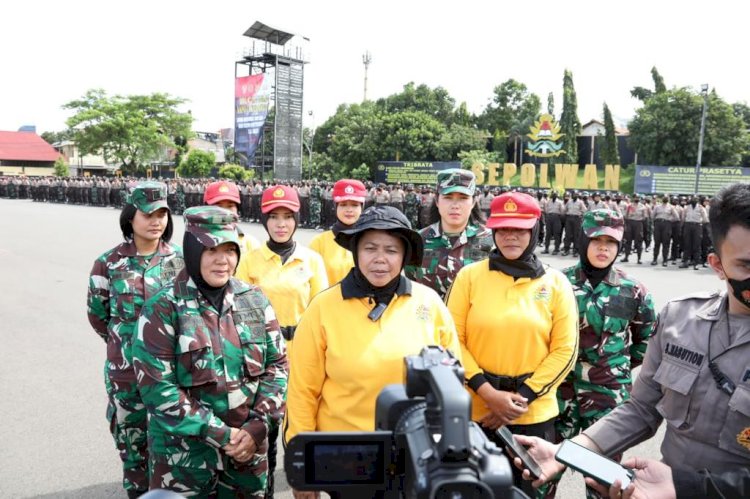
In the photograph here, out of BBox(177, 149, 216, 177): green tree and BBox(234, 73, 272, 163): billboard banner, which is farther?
BBox(177, 149, 216, 177): green tree

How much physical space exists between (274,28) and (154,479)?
161ft

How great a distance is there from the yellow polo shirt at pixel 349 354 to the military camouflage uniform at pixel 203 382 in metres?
0.27

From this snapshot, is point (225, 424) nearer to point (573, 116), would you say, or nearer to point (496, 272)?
point (496, 272)

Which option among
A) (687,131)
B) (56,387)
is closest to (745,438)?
(56,387)

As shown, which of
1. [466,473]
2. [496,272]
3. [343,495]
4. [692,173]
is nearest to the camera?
[466,473]

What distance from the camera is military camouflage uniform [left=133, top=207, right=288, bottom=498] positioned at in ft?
8.23

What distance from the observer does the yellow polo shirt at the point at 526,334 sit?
2.95m

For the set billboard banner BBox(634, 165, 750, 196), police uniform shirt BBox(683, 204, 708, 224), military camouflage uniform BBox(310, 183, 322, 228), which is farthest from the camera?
billboard banner BBox(634, 165, 750, 196)

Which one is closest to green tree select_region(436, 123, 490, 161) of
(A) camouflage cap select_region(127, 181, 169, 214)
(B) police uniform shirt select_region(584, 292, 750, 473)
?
(A) camouflage cap select_region(127, 181, 169, 214)

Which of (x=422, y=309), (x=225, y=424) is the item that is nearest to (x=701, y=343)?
(x=422, y=309)

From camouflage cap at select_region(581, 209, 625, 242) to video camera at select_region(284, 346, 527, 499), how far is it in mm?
2188

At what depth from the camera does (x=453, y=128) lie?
143 feet

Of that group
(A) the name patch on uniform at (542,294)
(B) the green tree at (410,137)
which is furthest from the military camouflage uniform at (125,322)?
(B) the green tree at (410,137)

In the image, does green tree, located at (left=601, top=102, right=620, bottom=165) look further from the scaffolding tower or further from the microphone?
the microphone
